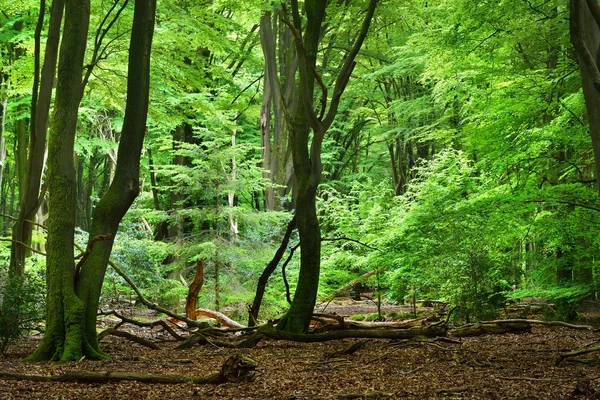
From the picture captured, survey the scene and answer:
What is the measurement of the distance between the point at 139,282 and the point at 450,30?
9.36 meters

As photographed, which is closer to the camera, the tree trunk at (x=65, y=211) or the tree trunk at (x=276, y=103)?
the tree trunk at (x=65, y=211)

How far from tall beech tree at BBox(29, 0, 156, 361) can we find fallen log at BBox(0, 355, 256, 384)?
4.63 feet

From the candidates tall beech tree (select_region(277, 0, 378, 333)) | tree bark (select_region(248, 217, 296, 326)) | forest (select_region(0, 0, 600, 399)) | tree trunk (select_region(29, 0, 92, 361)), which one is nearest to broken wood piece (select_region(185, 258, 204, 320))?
forest (select_region(0, 0, 600, 399))

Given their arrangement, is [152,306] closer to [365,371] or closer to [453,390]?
[365,371]

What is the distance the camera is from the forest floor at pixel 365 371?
4.67 m

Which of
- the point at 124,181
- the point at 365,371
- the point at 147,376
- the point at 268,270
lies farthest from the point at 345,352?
the point at 124,181

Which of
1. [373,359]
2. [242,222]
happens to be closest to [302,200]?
[373,359]

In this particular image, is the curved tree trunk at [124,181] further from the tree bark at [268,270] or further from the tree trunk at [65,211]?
the tree bark at [268,270]

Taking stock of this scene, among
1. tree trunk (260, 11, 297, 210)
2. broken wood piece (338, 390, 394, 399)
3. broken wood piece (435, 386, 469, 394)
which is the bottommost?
broken wood piece (338, 390, 394, 399)

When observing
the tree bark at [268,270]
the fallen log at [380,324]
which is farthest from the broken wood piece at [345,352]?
the tree bark at [268,270]

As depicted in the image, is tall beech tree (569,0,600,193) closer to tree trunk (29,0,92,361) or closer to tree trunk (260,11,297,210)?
tree trunk (29,0,92,361)

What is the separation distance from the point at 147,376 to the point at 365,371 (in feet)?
6.67

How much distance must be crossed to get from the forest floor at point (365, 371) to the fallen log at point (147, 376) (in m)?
0.07

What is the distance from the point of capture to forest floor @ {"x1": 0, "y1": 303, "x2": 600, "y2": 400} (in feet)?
15.3
